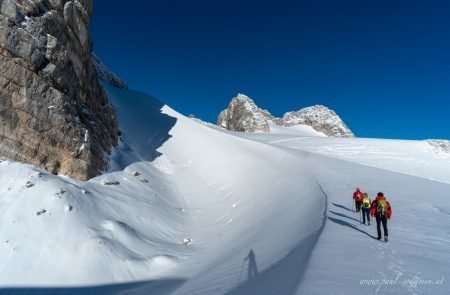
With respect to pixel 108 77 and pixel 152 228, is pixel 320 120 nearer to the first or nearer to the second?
pixel 108 77

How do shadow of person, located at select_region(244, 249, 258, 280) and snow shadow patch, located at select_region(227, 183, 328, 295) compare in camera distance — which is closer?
snow shadow patch, located at select_region(227, 183, 328, 295)

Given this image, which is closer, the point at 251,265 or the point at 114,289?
the point at 251,265

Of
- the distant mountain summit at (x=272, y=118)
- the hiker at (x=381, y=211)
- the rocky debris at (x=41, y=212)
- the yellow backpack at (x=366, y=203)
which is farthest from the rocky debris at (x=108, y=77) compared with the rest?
the hiker at (x=381, y=211)

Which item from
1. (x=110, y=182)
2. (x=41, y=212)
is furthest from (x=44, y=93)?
(x=41, y=212)

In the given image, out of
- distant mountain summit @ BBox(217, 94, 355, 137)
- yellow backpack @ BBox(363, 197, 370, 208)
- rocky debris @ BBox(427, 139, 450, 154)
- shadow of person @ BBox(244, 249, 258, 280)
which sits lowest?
shadow of person @ BBox(244, 249, 258, 280)

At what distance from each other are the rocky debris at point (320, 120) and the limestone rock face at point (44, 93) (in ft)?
279

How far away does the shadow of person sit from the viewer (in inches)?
365

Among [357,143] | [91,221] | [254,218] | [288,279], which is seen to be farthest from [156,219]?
[357,143]

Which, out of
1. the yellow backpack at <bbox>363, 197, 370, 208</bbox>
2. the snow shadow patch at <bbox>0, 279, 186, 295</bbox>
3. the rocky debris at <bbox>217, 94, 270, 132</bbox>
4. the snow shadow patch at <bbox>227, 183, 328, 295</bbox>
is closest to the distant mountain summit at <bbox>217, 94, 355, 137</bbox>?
the rocky debris at <bbox>217, 94, 270, 132</bbox>

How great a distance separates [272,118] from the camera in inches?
4107

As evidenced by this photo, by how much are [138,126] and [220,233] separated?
106 ft

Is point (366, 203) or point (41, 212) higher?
point (366, 203)

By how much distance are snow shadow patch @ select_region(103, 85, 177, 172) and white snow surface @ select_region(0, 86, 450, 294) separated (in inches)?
27.4

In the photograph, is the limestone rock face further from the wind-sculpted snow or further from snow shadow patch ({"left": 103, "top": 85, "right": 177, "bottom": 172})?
snow shadow patch ({"left": 103, "top": 85, "right": 177, "bottom": 172})
